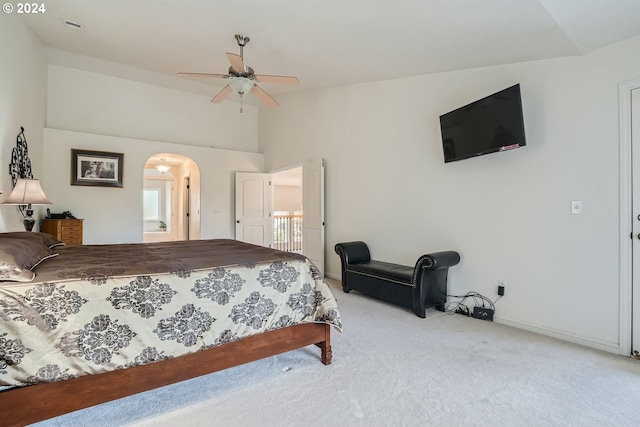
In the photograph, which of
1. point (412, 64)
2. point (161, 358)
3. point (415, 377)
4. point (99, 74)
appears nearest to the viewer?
point (161, 358)

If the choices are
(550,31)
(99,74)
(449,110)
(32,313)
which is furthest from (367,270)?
(99,74)

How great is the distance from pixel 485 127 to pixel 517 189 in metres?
0.70

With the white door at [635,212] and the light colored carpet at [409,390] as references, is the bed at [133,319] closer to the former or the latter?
the light colored carpet at [409,390]

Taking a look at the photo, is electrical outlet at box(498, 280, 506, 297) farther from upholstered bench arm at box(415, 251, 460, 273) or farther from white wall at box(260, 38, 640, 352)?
upholstered bench arm at box(415, 251, 460, 273)

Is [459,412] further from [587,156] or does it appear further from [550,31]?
Result: [550,31]

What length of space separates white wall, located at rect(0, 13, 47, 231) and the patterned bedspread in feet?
6.43

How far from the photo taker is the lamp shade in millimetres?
3152

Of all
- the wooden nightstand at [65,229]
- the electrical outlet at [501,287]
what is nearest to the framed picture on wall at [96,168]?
the wooden nightstand at [65,229]

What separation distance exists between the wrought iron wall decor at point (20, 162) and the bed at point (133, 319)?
2229mm

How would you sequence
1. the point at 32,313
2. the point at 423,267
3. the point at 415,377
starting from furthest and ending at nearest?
the point at 423,267
the point at 415,377
the point at 32,313

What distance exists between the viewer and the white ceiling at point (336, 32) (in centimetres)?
244

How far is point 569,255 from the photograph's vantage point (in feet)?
9.35

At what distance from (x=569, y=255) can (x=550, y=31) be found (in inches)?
74.8

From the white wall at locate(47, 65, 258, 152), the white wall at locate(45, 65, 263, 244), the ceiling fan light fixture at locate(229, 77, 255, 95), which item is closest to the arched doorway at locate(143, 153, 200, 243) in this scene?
the white wall at locate(45, 65, 263, 244)
